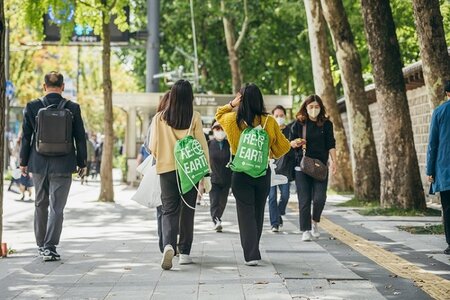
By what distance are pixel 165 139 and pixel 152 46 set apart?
20.7 meters

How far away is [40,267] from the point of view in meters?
8.84

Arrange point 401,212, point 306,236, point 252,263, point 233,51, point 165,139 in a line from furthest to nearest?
point 233,51
point 401,212
point 306,236
point 165,139
point 252,263

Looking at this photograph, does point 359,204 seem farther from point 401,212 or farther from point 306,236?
point 306,236

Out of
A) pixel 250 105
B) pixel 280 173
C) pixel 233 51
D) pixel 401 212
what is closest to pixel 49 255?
pixel 250 105

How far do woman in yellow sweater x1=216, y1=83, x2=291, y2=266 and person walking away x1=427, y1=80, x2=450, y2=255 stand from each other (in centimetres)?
171

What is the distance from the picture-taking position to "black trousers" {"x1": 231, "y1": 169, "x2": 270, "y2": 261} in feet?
28.7

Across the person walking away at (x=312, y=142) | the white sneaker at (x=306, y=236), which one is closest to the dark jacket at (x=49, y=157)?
the person walking away at (x=312, y=142)

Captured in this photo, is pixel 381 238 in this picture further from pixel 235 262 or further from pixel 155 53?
pixel 155 53

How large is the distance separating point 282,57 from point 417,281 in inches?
1236

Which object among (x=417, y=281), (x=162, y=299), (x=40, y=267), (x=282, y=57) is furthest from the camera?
(x=282, y=57)

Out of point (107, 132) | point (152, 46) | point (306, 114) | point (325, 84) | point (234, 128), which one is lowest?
point (234, 128)

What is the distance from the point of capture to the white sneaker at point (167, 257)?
8.44 metres

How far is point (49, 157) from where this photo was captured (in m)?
9.39

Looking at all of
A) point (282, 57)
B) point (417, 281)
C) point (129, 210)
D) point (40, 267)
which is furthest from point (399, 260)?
point (282, 57)
